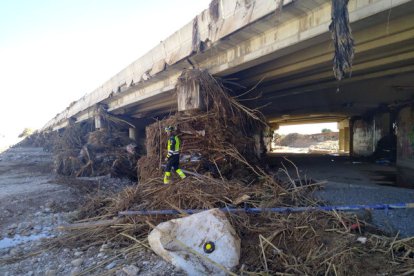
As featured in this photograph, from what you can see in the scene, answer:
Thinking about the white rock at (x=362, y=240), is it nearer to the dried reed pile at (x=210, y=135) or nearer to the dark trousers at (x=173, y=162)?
the dried reed pile at (x=210, y=135)

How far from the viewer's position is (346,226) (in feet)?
12.2

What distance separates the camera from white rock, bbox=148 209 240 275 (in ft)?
10.8

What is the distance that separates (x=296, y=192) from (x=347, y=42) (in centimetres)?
249

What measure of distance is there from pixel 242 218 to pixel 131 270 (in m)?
1.64

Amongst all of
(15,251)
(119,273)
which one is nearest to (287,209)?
(119,273)

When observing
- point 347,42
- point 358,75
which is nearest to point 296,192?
point 347,42

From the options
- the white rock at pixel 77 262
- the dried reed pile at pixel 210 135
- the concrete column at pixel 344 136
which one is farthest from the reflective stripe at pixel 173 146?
the concrete column at pixel 344 136

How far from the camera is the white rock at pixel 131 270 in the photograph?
10.8ft

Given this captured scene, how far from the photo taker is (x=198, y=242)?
11.4 ft

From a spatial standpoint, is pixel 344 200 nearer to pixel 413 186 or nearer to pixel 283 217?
pixel 283 217

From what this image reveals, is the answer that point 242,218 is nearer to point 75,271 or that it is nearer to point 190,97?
point 75,271

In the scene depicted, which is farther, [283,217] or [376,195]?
[376,195]

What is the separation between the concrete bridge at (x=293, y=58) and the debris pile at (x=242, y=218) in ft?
3.61

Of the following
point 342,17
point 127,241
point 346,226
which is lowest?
point 127,241
